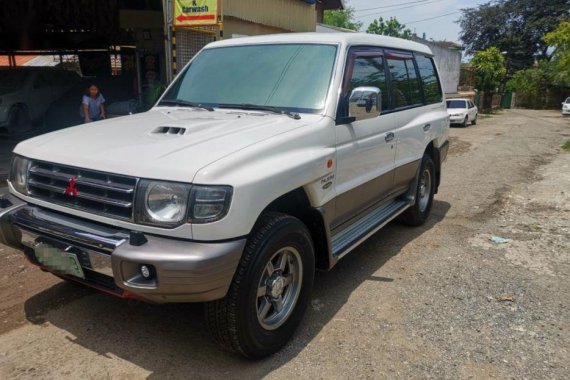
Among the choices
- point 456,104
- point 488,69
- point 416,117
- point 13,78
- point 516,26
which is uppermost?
point 516,26

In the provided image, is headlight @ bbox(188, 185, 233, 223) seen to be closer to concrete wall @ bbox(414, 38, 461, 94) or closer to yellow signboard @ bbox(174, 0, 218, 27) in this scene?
yellow signboard @ bbox(174, 0, 218, 27)

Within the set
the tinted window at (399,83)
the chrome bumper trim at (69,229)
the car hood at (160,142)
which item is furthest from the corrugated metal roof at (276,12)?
the chrome bumper trim at (69,229)

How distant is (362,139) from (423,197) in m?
2.42

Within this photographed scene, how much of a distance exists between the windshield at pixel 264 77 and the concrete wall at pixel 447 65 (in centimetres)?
2608

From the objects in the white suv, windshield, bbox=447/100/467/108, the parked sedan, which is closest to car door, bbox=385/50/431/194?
the white suv

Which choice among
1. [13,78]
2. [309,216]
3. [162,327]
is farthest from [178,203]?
[13,78]

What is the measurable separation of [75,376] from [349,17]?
69091 mm

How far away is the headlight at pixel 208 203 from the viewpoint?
2539 millimetres

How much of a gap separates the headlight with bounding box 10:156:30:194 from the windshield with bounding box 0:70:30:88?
10728mm

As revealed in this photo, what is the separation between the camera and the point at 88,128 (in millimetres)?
3596

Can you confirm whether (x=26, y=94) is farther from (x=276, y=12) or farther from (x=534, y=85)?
(x=534, y=85)

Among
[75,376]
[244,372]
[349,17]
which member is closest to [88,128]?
[75,376]

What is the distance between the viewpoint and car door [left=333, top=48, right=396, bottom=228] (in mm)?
3652

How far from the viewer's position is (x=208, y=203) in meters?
2.55
